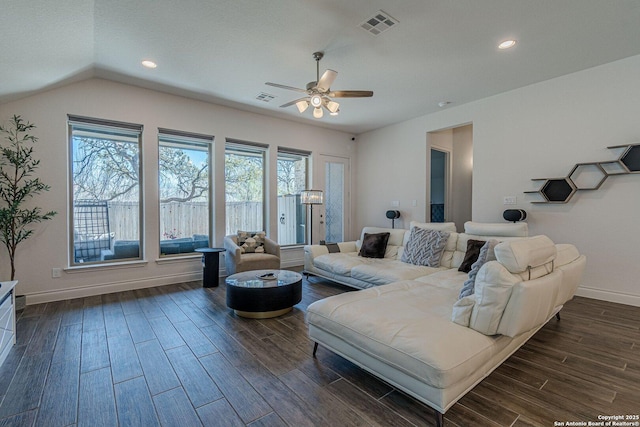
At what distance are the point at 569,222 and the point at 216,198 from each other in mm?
5413

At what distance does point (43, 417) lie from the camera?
1.67 meters

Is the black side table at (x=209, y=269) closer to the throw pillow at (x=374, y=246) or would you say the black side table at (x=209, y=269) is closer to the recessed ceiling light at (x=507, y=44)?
the throw pillow at (x=374, y=246)

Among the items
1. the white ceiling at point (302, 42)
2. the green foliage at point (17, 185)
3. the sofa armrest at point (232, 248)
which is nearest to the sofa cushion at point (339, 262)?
the sofa armrest at point (232, 248)

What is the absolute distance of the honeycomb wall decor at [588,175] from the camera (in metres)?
3.48

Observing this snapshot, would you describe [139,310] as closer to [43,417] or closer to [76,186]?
[43,417]

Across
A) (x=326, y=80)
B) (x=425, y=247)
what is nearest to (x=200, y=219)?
(x=326, y=80)

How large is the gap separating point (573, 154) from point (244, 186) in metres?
5.21

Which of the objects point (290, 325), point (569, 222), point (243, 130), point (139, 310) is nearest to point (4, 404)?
point (139, 310)

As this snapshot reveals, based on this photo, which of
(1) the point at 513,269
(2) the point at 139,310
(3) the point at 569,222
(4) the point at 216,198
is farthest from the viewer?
(4) the point at 216,198

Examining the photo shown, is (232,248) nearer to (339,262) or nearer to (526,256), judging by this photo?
(339,262)

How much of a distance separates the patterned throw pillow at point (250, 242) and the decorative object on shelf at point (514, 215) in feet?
12.7

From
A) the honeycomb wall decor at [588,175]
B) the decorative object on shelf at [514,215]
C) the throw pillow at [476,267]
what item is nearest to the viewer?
the throw pillow at [476,267]

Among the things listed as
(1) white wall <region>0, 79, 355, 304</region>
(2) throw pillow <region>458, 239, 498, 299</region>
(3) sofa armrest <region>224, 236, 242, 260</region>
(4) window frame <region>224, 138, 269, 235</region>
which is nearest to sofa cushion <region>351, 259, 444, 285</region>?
(2) throw pillow <region>458, 239, 498, 299</region>

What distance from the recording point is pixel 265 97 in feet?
15.5
